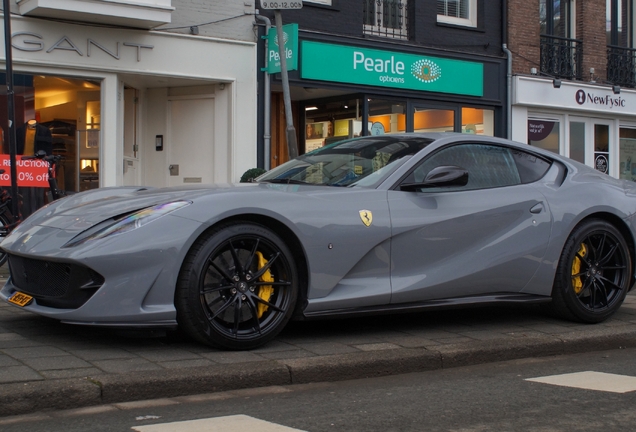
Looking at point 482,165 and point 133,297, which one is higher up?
point 482,165

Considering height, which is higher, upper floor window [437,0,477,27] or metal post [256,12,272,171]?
upper floor window [437,0,477,27]

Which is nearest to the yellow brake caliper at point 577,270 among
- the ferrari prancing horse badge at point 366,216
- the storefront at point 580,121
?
the ferrari prancing horse badge at point 366,216

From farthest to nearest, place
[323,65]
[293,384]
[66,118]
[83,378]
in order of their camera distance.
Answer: [323,65], [66,118], [293,384], [83,378]

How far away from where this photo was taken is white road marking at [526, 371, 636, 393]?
4.56 m

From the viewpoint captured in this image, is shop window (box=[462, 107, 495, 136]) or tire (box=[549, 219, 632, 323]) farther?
shop window (box=[462, 107, 495, 136])

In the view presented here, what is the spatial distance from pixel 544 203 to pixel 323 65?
31.0ft

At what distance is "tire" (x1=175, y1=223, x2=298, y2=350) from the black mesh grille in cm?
48

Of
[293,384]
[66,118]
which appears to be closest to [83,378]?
[293,384]

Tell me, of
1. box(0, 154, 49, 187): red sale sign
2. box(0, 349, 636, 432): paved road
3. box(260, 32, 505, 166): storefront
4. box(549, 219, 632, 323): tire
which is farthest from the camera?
box(260, 32, 505, 166): storefront

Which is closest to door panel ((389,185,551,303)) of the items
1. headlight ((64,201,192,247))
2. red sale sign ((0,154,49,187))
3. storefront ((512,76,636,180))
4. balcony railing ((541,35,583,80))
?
headlight ((64,201,192,247))

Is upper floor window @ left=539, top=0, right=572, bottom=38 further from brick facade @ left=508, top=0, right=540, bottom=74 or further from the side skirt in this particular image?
the side skirt

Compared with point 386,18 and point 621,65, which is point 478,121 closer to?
point 386,18

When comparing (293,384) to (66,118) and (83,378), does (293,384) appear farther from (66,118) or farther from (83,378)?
(66,118)

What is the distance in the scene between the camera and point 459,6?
17.6m
